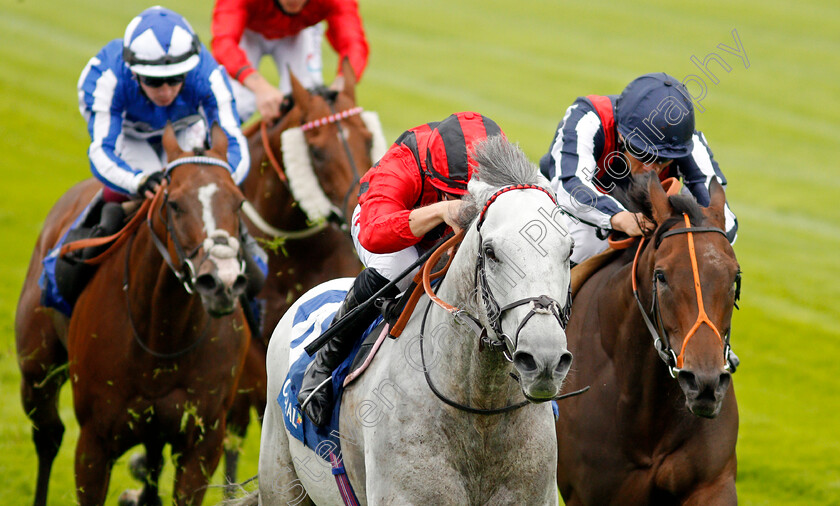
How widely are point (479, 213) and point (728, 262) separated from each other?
1.18 m

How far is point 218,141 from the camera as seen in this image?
539 centimetres

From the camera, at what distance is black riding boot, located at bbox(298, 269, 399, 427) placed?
12.7 feet

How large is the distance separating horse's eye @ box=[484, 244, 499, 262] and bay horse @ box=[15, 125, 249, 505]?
209 centimetres

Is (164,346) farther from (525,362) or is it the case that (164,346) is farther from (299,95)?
(525,362)

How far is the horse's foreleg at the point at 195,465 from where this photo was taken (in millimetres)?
5254

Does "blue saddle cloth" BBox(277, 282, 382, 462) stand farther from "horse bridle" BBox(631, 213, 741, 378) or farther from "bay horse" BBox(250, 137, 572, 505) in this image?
"horse bridle" BBox(631, 213, 741, 378)

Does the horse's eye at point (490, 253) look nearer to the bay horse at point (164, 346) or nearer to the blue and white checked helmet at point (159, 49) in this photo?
the bay horse at point (164, 346)

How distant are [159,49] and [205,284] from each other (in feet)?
4.89

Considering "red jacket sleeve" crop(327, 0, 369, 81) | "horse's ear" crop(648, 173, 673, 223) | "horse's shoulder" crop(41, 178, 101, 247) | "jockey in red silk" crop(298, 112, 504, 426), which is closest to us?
"jockey in red silk" crop(298, 112, 504, 426)

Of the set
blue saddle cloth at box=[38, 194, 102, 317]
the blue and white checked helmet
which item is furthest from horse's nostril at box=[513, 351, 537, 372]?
blue saddle cloth at box=[38, 194, 102, 317]

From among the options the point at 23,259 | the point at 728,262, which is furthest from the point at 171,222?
the point at 23,259

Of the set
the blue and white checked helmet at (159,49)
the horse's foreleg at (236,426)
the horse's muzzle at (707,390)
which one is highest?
the blue and white checked helmet at (159,49)

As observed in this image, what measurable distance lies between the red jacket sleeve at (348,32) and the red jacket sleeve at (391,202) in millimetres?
3940

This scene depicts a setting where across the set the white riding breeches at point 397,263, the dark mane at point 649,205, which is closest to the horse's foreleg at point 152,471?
the white riding breeches at point 397,263
